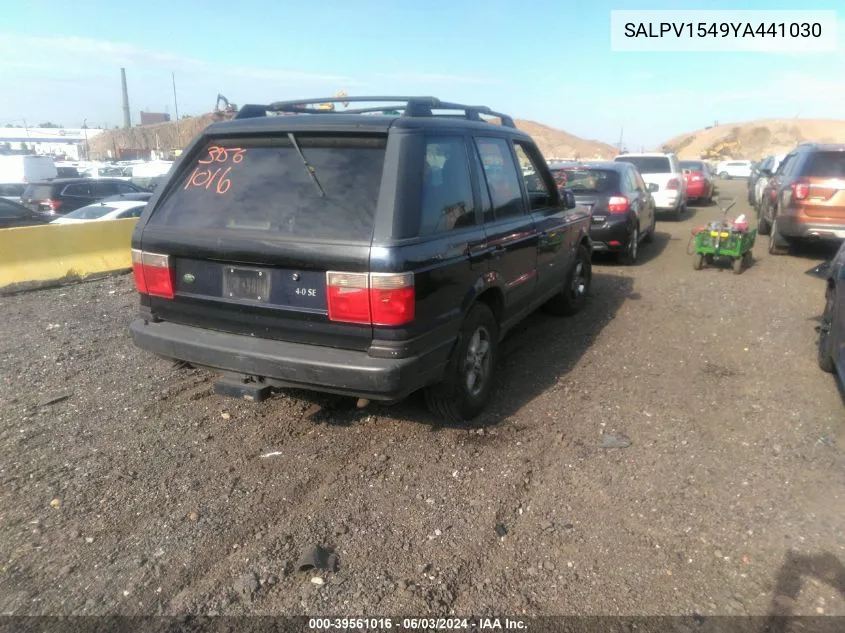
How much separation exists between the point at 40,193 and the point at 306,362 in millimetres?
15966

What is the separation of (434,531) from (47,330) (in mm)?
4822

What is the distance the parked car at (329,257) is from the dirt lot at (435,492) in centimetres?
54

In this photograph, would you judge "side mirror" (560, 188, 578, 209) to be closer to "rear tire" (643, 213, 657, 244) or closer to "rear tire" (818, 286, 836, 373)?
"rear tire" (818, 286, 836, 373)

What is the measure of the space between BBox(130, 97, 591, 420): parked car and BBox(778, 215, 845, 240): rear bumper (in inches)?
276

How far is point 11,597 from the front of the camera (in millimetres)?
2535

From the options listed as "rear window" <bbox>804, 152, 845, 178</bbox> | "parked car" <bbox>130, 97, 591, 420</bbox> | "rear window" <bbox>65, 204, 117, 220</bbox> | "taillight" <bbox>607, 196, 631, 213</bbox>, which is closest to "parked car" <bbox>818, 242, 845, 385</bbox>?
"parked car" <bbox>130, 97, 591, 420</bbox>

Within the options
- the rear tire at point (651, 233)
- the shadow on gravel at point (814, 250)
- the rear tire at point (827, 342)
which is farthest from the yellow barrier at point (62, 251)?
the shadow on gravel at point (814, 250)

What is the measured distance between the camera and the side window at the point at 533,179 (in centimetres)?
505

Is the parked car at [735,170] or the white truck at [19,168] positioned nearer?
the white truck at [19,168]

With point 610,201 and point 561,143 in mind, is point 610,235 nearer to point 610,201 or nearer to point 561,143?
point 610,201

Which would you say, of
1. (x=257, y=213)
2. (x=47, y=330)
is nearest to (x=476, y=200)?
(x=257, y=213)

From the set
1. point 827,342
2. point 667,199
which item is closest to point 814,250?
point 667,199

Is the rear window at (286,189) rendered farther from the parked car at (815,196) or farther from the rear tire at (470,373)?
the parked car at (815,196)

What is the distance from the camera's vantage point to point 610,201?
347 inches
